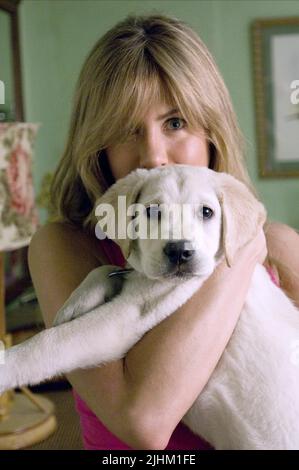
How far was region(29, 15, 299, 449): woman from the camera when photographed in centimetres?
88

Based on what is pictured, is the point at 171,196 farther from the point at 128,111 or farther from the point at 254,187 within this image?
the point at 254,187

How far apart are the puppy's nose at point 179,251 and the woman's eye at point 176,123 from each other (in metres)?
0.28

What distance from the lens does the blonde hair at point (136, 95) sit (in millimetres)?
1066

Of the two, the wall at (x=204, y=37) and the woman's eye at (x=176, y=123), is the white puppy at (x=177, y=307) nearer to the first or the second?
the woman's eye at (x=176, y=123)

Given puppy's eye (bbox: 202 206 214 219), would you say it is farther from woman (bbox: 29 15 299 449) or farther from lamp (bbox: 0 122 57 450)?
lamp (bbox: 0 122 57 450)

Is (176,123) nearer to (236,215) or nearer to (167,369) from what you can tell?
(236,215)

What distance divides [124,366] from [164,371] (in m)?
0.08

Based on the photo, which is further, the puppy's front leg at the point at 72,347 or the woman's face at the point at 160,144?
the woman's face at the point at 160,144

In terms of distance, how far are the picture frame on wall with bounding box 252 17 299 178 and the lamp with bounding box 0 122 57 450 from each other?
916 millimetres

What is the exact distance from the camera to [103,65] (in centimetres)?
111

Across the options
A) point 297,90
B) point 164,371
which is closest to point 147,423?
point 164,371

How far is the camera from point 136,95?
105 centimetres

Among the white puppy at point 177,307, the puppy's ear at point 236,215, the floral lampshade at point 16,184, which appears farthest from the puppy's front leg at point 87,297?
the floral lampshade at point 16,184

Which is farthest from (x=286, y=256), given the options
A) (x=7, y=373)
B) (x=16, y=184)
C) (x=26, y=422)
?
(x=26, y=422)
